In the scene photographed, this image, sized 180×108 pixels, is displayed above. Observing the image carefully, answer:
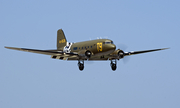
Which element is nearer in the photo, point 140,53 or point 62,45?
point 140,53

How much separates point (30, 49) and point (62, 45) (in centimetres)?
1189

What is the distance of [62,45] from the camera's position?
171 feet

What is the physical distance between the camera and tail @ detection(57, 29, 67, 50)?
5191cm

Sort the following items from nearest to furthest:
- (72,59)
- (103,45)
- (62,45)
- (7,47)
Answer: (7,47) < (103,45) < (72,59) < (62,45)

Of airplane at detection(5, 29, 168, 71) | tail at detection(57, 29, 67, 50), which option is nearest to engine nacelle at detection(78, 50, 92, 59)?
airplane at detection(5, 29, 168, 71)

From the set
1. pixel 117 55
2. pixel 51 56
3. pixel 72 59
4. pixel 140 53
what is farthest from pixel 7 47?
pixel 140 53

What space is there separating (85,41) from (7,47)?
38.9ft

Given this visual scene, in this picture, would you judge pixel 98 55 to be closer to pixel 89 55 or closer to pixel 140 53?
pixel 89 55

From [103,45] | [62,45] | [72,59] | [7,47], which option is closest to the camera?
[7,47]

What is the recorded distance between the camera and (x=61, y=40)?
52.8 meters

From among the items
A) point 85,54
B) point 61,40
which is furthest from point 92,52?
point 61,40

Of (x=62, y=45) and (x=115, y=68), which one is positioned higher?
(x=62, y=45)

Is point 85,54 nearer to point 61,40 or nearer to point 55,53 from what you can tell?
point 55,53

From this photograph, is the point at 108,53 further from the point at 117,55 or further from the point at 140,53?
the point at 140,53
